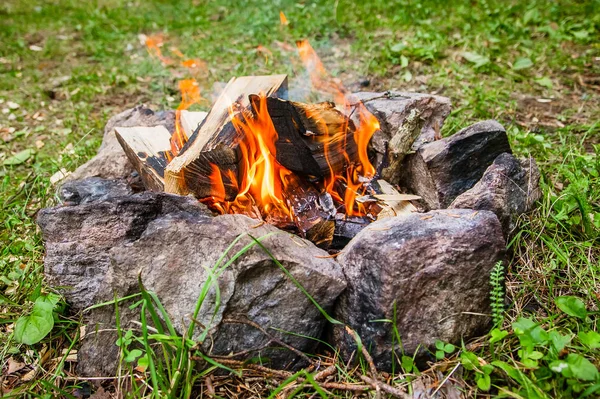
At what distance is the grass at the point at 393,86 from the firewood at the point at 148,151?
795 mm

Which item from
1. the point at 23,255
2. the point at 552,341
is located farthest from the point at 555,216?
the point at 23,255

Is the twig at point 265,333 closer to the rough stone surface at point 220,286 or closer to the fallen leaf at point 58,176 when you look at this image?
the rough stone surface at point 220,286

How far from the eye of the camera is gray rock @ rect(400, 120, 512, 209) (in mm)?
2492

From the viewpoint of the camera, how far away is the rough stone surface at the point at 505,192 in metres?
2.26

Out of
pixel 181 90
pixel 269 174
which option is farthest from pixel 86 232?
pixel 181 90

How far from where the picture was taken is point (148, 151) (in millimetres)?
2785

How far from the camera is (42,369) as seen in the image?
208 cm

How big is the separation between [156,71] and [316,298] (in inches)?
164

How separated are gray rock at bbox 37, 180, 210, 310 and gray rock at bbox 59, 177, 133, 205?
13.3 inches

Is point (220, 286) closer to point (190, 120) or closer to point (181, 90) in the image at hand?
point (190, 120)

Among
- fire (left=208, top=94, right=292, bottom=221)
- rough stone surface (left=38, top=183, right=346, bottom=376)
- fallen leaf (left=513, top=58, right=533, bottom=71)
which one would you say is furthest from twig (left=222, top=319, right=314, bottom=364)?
fallen leaf (left=513, top=58, right=533, bottom=71)

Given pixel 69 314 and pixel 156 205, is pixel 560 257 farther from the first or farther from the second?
pixel 69 314

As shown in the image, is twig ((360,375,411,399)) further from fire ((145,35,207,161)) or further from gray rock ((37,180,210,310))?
fire ((145,35,207,161))

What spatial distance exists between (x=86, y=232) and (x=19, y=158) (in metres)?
2.08
